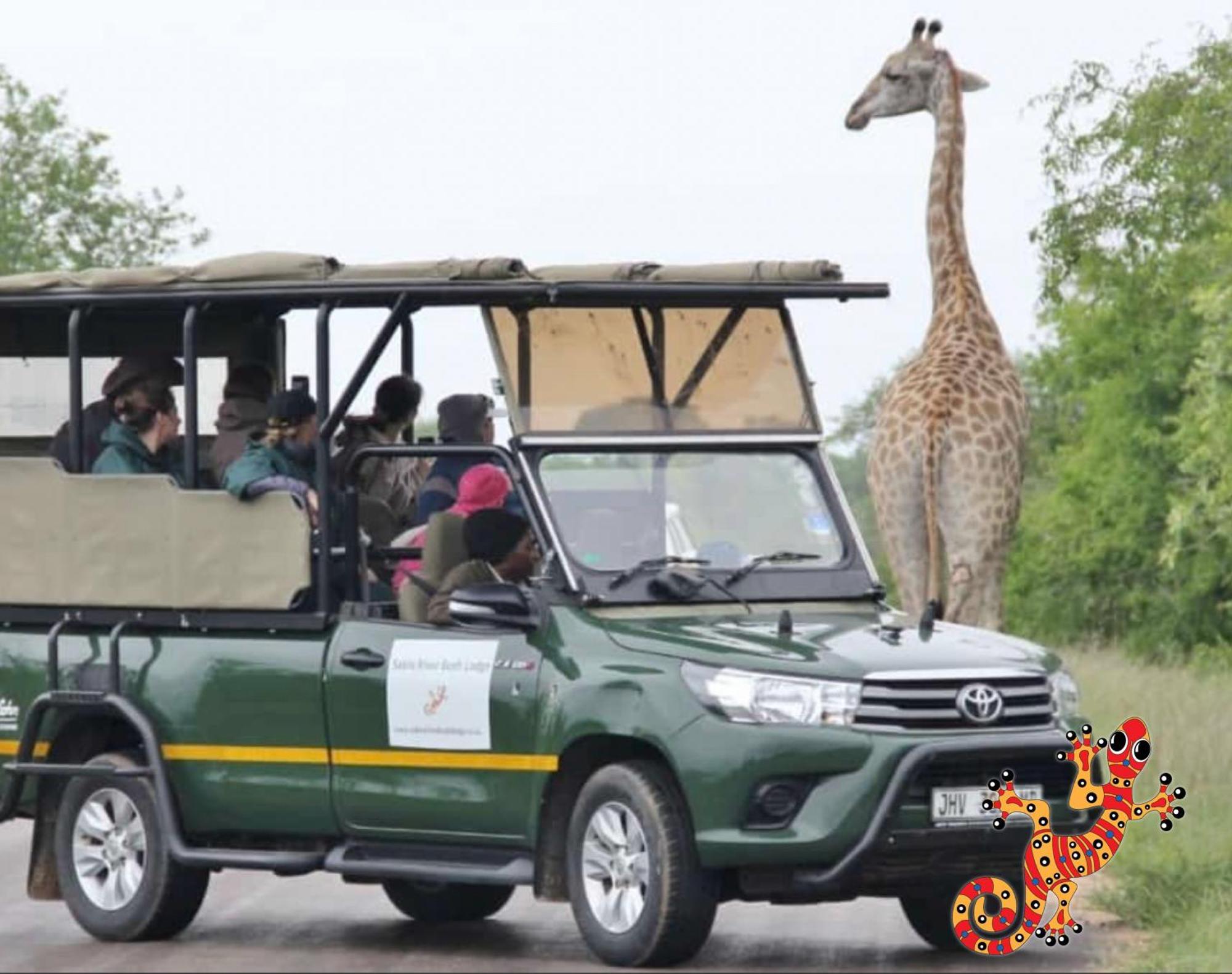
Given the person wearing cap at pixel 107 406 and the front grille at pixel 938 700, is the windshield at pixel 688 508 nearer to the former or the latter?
the front grille at pixel 938 700

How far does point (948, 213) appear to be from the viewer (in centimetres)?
2600

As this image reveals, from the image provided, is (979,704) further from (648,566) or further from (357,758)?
(357,758)

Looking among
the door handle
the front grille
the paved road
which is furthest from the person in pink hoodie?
the front grille

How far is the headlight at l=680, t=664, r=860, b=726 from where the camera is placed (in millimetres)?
13281

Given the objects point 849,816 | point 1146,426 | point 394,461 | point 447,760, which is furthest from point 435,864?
point 1146,426

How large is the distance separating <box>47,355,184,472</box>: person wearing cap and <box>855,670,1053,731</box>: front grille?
4.16 m

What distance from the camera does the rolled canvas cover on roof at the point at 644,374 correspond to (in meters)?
14.9

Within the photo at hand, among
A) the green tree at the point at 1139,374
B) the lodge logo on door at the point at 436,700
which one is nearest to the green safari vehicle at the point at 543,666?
the lodge logo on door at the point at 436,700

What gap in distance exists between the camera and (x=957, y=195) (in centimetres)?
2622

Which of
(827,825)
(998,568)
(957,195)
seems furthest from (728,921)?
(957,195)

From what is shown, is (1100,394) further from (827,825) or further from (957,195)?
(827,825)

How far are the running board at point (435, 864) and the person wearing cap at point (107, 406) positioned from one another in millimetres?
2444

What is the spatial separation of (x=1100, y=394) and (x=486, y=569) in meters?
29.4

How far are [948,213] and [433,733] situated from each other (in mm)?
12344
